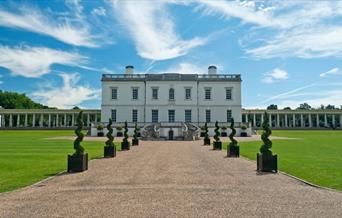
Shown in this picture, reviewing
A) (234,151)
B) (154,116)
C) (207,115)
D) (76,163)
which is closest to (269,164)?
(234,151)

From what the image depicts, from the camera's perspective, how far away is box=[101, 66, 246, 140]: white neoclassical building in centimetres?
4762

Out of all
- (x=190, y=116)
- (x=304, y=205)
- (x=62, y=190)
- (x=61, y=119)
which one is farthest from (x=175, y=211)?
(x=61, y=119)

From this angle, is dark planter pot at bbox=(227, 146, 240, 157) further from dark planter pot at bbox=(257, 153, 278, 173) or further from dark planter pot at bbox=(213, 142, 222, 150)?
dark planter pot at bbox=(257, 153, 278, 173)

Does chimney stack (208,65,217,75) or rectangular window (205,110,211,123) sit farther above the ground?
chimney stack (208,65,217,75)

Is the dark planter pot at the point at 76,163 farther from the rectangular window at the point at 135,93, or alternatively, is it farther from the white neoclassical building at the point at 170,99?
the rectangular window at the point at 135,93

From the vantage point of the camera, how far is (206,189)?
7547mm

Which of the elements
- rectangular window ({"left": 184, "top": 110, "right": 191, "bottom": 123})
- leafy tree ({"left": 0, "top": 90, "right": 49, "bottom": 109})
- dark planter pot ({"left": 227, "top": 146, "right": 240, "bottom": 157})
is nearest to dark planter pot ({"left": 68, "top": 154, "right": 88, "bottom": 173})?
dark planter pot ({"left": 227, "top": 146, "right": 240, "bottom": 157})

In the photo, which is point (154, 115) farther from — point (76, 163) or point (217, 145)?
point (76, 163)

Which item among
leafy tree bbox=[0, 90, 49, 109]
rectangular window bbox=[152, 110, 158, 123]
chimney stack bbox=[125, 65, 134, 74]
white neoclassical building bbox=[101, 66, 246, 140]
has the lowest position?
rectangular window bbox=[152, 110, 158, 123]

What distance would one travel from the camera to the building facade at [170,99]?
4766 centimetres

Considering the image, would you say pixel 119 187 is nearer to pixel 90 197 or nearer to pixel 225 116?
pixel 90 197

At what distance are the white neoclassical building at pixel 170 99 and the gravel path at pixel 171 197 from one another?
37897 millimetres

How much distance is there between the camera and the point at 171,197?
664cm

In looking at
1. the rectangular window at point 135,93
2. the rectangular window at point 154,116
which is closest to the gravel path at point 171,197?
the rectangular window at point 154,116
